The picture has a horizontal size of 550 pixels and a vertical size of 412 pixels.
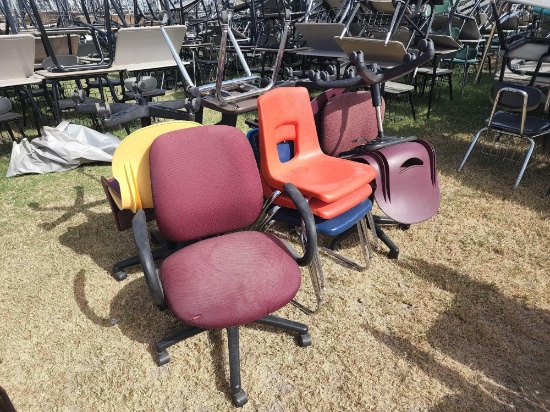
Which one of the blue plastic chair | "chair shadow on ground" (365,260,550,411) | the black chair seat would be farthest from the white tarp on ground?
"chair shadow on ground" (365,260,550,411)

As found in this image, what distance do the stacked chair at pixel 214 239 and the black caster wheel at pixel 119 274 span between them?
2.23 ft

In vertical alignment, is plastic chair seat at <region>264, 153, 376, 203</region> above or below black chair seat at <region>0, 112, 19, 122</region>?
below

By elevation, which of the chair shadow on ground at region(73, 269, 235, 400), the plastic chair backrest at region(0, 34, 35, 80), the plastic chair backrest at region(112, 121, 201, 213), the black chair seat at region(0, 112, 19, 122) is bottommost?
the chair shadow on ground at region(73, 269, 235, 400)

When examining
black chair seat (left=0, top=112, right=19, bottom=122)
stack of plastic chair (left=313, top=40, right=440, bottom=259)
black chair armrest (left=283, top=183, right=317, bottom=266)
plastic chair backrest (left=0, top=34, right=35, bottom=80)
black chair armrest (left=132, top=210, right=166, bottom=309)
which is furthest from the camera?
black chair seat (left=0, top=112, right=19, bottom=122)

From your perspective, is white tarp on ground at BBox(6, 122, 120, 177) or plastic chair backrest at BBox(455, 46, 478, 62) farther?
plastic chair backrest at BBox(455, 46, 478, 62)

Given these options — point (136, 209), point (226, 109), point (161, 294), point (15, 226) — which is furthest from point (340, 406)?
point (15, 226)

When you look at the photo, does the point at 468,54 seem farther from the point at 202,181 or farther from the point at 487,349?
the point at 202,181

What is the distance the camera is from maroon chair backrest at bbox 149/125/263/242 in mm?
1687

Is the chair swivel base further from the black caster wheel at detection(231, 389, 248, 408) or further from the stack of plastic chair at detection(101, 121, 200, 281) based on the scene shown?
the stack of plastic chair at detection(101, 121, 200, 281)

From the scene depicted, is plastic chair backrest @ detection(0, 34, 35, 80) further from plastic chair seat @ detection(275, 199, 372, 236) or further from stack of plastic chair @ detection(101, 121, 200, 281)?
plastic chair seat @ detection(275, 199, 372, 236)

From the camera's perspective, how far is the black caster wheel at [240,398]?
166 cm

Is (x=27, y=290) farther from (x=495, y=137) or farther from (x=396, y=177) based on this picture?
(x=495, y=137)

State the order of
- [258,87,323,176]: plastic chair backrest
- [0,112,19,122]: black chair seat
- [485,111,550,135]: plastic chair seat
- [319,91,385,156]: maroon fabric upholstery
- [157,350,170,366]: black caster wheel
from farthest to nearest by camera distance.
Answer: [0,112,19,122]: black chair seat
[485,111,550,135]: plastic chair seat
[319,91,385,156]: maroon fabric upholstery
[258,87,323,176]: plastic chair backrest
[157,350,170,366]: black caster wheel

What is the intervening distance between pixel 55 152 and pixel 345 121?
279 cm
